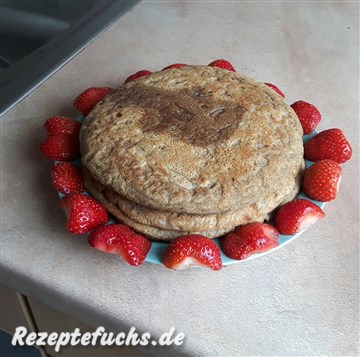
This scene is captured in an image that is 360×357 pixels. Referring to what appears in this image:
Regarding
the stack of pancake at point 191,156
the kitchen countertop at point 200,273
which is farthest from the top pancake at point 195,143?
the kitchen countertop at point 200,273

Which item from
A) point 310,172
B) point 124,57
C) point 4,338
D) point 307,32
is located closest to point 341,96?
point 307,32

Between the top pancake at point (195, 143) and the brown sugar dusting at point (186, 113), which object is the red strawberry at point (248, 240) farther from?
the brown sugar dusting at point (186, 113)

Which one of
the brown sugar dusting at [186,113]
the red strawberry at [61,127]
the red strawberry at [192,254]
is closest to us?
the red strawberry at [192,254]

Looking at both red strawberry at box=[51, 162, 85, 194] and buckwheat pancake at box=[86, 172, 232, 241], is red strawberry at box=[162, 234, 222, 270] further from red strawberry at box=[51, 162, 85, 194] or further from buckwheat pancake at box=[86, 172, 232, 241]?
red strawberry at box=[51, 162, 85, 194]

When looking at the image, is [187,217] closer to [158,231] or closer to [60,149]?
[158,231]

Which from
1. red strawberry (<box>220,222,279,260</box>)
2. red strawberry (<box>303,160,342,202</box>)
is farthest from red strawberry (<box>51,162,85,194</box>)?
red strawberry (<box>303,160,342,202</box>)

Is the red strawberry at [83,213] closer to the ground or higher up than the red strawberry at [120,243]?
higher up
